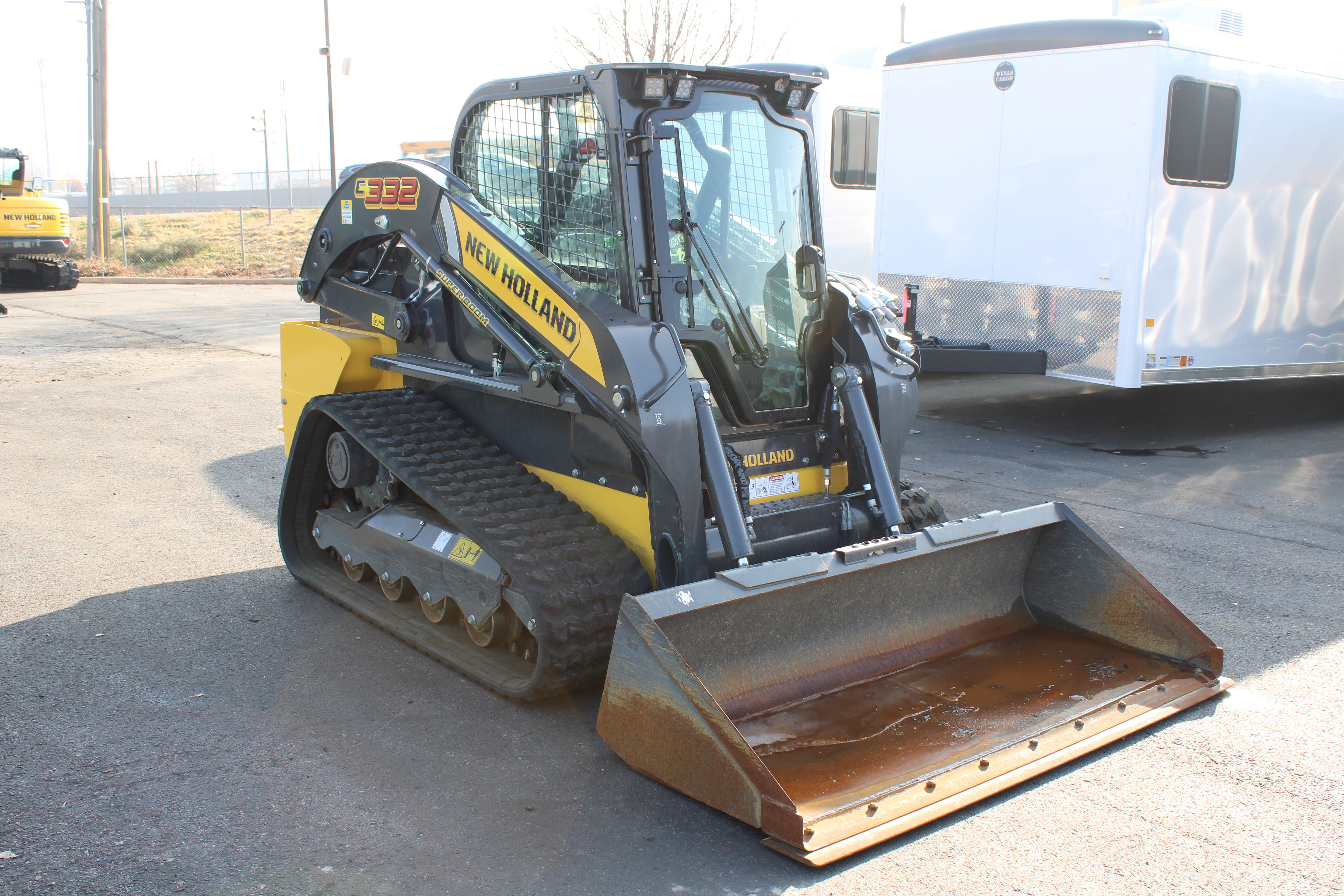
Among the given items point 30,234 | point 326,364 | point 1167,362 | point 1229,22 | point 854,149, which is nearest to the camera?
point 326,364

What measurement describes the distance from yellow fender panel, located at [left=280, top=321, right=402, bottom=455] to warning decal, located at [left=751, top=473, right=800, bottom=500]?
6.96 ft

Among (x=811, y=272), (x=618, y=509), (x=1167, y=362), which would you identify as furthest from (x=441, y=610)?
(x=1167, y=362)

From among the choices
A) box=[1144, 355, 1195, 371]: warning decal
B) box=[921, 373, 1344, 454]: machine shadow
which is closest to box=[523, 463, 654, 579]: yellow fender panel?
box=[1144, 355, 1195, 371]: warning decal

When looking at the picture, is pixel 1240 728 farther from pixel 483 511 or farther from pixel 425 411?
pixel 425 411

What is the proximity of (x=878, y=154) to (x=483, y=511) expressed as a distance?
24.4ft

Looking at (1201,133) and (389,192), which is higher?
(1201,133)

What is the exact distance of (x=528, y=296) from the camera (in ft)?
14.7

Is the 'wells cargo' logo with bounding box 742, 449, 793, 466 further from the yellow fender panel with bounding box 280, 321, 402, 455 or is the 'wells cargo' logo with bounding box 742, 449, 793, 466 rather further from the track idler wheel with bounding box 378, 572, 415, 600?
A: the yellow fender panel with bounding box 280, 321, 402, 455

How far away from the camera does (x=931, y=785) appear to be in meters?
3.47

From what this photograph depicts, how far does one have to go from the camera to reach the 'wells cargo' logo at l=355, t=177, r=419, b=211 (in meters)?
5.20

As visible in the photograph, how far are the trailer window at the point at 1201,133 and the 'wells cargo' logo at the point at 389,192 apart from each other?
239 inches

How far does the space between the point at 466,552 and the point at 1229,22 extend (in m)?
8.75

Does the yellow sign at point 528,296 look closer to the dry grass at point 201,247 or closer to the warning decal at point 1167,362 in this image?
the warning decal at point 1167,362

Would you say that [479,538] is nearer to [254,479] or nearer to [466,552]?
[466,552]
